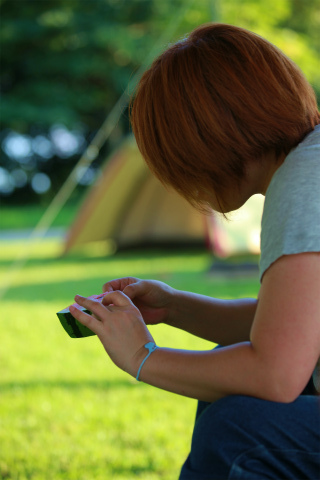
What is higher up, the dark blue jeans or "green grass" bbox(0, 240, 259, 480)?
the dark blue jeans

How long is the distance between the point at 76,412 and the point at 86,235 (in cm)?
537

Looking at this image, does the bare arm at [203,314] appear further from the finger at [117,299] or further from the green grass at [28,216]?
the green grass at [28,216]

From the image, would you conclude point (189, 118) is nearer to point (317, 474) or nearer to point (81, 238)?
point (317, 474)

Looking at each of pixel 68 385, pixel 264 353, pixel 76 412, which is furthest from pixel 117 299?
pixel 68 385

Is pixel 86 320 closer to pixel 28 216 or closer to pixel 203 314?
pixel 203 314

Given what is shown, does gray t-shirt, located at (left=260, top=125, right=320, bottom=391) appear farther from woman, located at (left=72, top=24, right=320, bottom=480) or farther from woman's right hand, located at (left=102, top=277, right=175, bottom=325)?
woman's right hand, located at (left=102, top=277, right=175, bottom=325)

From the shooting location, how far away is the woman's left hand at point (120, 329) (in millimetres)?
975

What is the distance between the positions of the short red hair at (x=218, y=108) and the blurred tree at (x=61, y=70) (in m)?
17.5

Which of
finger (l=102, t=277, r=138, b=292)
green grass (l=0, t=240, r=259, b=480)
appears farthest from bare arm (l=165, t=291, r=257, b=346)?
green grass (l=0, t=240, r=259, b=480)

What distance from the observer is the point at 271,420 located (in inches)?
36.3

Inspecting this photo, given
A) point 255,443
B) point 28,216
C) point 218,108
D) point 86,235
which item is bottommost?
point 28,216

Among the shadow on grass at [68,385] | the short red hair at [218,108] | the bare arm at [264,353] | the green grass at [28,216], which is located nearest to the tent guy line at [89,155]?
the shadow on grass at [68,385]

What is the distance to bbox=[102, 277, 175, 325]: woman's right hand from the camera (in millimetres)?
1216

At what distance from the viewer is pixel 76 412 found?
2234mm
